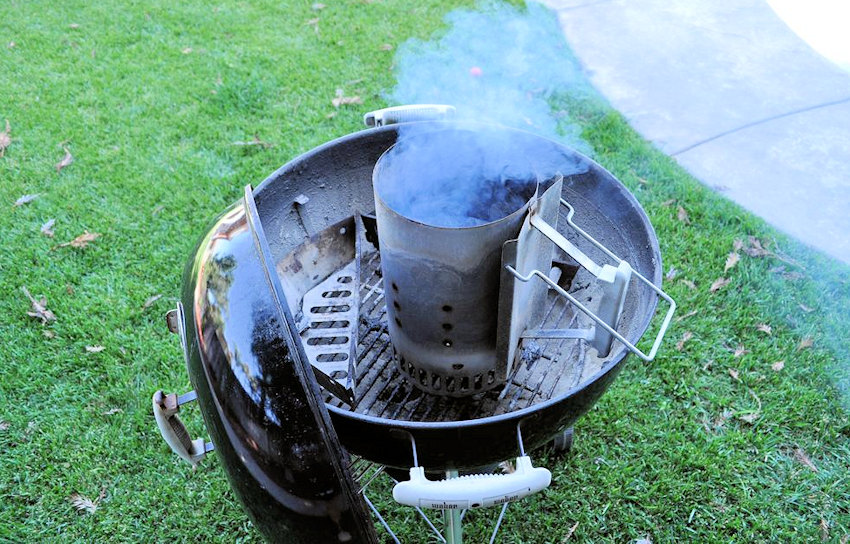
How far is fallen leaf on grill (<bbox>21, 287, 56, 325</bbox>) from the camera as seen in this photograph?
11.7 ft

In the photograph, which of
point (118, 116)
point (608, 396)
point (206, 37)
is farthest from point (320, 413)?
point (206, 37)

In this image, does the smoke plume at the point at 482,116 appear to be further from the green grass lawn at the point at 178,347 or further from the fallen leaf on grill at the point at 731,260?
the fallen leaf on grill at the point at 731,260

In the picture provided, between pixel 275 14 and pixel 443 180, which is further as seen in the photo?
pixel 275 14

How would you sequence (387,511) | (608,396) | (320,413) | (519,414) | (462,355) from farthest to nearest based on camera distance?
(608,396), (387,511), (462,355), (519,414), (320,413)

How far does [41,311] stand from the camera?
11.8ft

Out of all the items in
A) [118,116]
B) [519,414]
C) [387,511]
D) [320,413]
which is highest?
[320,413]

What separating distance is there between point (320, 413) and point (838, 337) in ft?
10.0

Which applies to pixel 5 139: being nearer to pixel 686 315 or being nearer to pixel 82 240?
pixel 82 240

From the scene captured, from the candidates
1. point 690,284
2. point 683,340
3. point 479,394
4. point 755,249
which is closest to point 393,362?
point 479,394

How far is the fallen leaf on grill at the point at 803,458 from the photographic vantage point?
9.36 ft

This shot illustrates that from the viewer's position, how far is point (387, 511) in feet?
9.14

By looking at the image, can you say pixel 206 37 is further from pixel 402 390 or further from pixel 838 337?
pixel 838 337

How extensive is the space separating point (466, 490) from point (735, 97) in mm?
4631

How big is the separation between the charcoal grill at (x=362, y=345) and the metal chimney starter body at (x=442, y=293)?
0.02 meters
